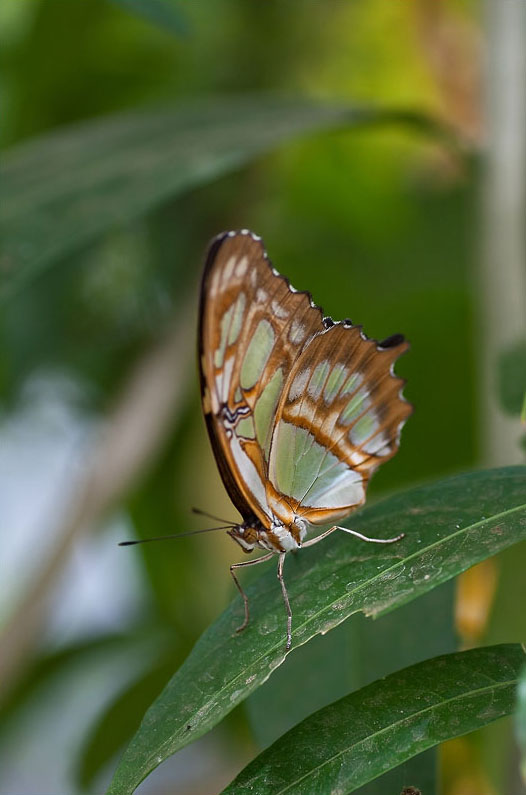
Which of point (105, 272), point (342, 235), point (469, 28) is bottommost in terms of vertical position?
point (342, 235)

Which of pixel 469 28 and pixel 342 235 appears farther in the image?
pixel 469 28

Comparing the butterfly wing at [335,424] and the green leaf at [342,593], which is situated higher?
the butterfly wing at [335,424]

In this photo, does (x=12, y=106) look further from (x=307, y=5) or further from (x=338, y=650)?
(x=338, y=650)

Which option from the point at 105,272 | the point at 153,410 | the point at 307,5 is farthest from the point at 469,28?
the point at 153,410

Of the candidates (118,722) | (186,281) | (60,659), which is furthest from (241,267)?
(60,659)

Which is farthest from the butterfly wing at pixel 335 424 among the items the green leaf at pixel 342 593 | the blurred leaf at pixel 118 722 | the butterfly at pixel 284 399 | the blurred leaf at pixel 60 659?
the blurred leaf at pixel 60 659

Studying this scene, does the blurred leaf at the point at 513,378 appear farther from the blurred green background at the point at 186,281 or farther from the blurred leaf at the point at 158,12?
the blurred leaf at the point at 158,12

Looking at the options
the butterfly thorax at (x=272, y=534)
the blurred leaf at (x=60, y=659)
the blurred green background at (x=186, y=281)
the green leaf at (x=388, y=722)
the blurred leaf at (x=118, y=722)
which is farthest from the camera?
the blurred leaf at (x=60, y=659)
